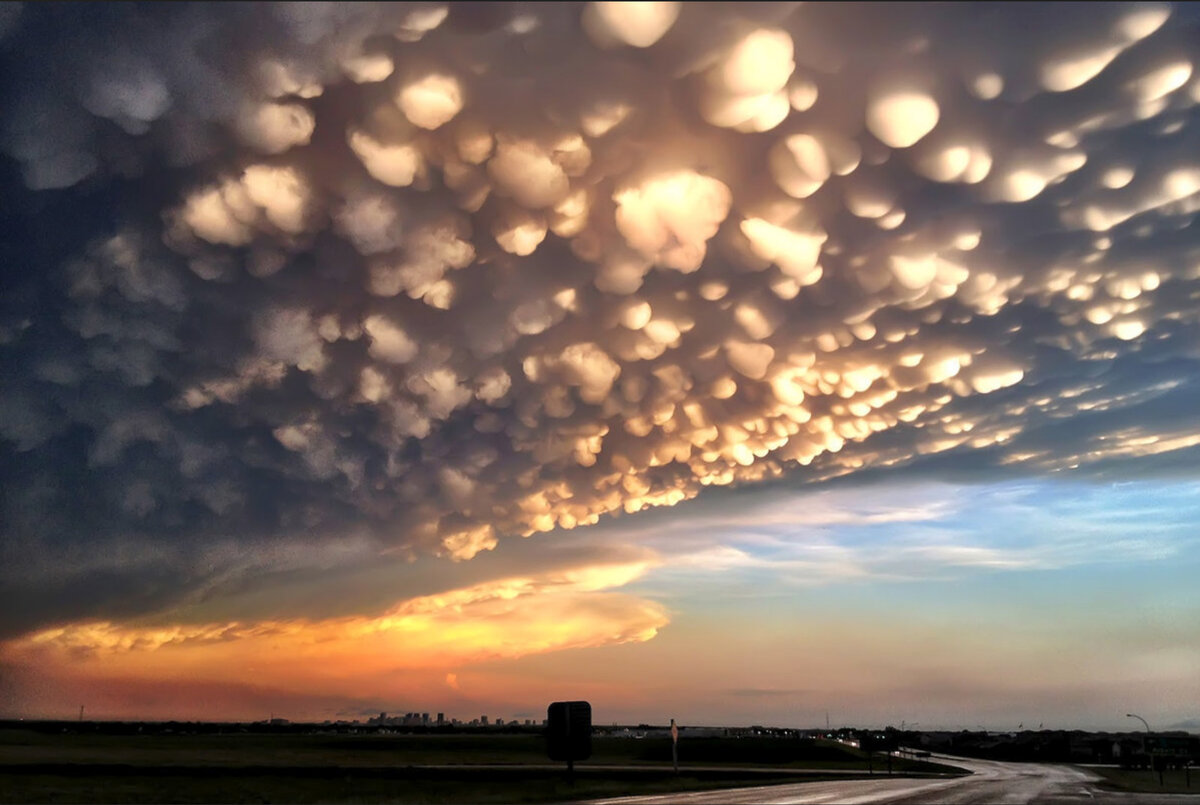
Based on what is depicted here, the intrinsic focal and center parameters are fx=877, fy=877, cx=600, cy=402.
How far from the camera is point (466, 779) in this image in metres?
61.4

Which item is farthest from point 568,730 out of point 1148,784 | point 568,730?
point 1148,784

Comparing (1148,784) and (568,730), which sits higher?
(568,730)

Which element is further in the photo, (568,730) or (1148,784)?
(1148,784)

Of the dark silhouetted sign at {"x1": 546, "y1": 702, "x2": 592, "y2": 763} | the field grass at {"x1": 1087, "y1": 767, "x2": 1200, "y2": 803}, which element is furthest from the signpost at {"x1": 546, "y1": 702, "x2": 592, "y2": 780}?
the field grass at {"x1": 1087, "y1": 767, "x2": 1200, "y2": 803}

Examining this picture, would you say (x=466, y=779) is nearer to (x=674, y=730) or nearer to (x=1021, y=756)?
(x=674, y=730)

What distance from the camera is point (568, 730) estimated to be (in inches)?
→ 1470

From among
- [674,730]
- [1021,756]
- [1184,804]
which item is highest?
[674,730]

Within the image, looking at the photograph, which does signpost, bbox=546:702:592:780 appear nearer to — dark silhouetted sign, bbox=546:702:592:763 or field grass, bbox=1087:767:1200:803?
dark silhouetted sign, bbox=546:702:592:763

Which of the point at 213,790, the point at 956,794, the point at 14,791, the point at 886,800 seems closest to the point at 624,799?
the point at 886,800

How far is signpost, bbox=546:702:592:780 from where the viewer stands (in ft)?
122

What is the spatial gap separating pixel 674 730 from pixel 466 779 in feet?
75.3

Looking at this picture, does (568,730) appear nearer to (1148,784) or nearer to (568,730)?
(568,730)

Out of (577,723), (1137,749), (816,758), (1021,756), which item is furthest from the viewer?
(1021,756)

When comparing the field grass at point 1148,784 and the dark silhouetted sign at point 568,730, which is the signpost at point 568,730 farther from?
the field grass at point 1148,784
